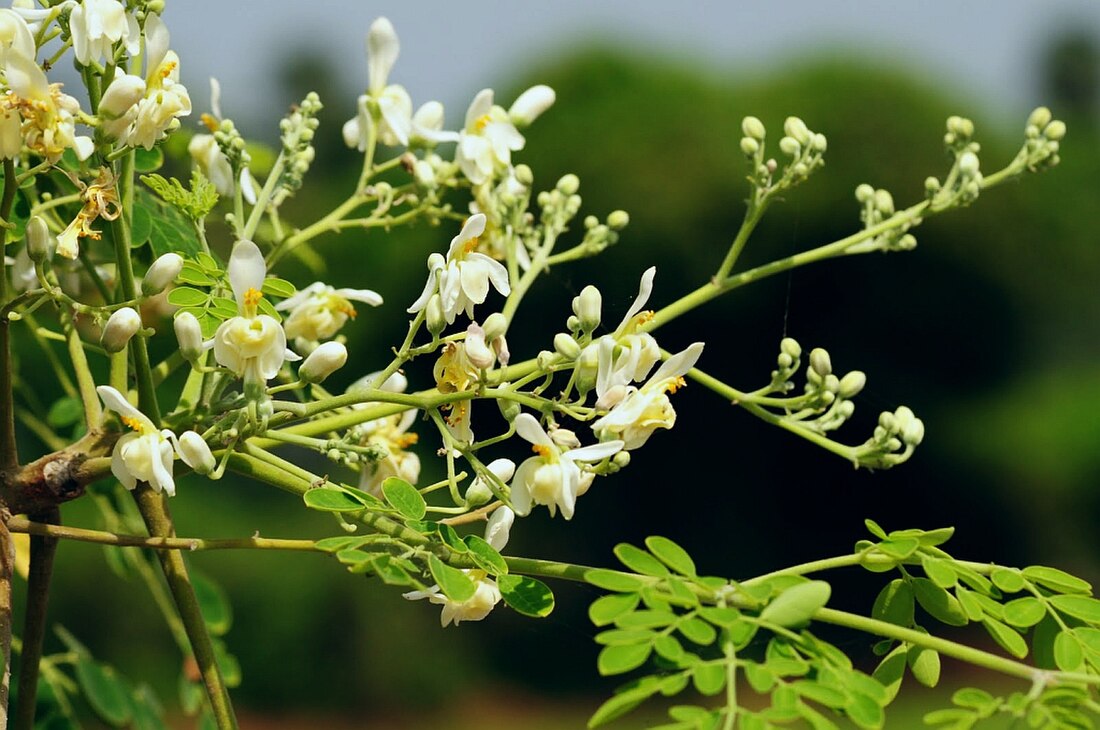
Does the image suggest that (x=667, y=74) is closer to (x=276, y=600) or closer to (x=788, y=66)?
(x=788, y=66)

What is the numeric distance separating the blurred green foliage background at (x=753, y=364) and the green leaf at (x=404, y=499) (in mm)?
6587

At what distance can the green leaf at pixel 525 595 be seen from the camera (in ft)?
2.10

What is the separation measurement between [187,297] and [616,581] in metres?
0.32

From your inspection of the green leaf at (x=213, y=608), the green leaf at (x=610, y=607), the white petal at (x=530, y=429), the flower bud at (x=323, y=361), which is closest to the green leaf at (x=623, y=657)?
the green leaf at (x=610, y=607)

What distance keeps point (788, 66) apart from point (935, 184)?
27.4 ft

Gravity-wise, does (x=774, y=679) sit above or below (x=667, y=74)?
below

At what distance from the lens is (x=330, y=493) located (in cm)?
66

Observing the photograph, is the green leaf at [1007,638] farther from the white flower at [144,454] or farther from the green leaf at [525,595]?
the white flower at [144,454]

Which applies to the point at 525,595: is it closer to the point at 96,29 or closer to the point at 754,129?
the point at 96,29

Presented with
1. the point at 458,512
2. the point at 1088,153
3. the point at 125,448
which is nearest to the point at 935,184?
the point at 458,512

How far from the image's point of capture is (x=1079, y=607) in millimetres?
703

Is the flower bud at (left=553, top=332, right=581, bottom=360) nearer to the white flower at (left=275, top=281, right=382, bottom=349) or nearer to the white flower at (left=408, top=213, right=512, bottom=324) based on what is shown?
the white flower at (left=408, top=213, right=512, bottom=324)

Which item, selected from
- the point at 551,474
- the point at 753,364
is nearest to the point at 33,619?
the point at 551,474

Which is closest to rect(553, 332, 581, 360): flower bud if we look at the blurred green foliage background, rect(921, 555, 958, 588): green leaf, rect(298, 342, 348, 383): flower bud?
rect(298, 342, 348, 383): flower bud
